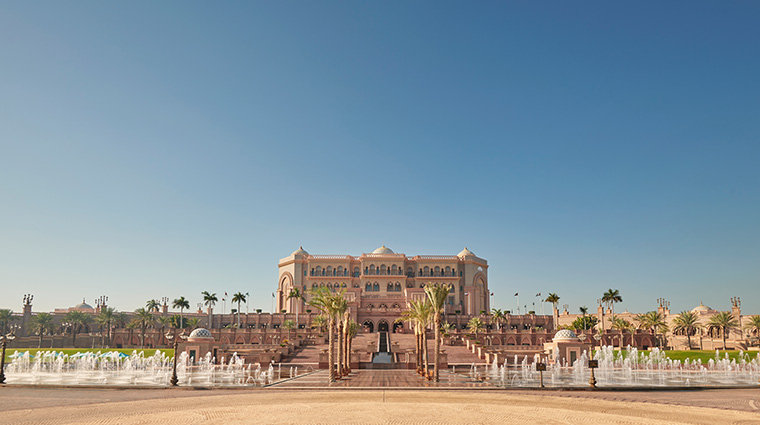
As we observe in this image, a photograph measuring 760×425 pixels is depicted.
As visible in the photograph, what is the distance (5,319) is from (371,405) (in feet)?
327

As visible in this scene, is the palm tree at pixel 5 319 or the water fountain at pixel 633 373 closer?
the water fountain at pixel 633 373

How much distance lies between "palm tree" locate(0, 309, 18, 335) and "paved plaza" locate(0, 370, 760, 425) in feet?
273

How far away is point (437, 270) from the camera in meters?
102

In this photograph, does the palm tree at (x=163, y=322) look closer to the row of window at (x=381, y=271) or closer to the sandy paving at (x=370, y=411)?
the row of window at (x=381, y=271)

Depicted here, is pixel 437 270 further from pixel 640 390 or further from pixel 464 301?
pixel 640 390

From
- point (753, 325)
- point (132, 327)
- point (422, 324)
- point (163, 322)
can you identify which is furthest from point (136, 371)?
point (753, 325)

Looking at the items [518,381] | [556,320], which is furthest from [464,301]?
[518,381]

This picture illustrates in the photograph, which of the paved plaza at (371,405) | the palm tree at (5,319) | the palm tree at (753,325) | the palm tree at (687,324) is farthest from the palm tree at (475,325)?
the palm tree at (5,319)

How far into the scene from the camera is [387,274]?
101 meters

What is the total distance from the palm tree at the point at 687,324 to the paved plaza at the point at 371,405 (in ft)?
212

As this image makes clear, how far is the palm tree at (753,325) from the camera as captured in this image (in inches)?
3088

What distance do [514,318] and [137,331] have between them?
62001 mm

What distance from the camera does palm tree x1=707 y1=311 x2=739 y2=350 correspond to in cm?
8062

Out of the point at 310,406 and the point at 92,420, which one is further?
the point at 310,406
